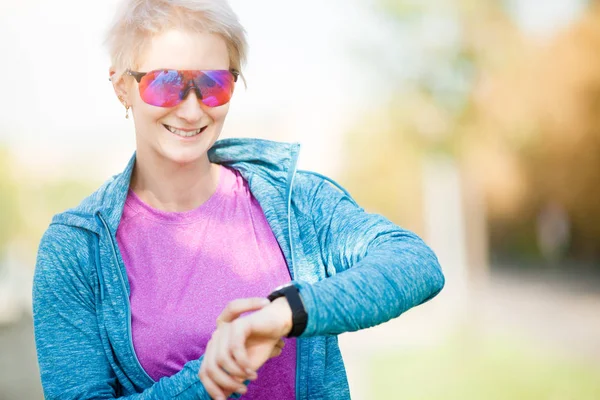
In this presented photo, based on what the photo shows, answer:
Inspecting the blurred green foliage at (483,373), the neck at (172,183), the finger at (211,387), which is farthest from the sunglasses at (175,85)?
the blurred green foliage at (483,373)

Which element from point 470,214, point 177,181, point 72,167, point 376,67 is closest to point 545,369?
point 470,214

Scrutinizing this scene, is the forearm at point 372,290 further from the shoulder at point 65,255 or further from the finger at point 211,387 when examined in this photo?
the shoulder at point 65,255

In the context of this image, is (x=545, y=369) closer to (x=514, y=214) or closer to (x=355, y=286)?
(x=514, y=214)

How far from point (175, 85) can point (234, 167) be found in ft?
1.19

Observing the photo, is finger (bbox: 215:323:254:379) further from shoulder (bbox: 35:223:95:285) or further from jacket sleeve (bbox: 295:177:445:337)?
shoulder (bbox: 35:223:95:285)

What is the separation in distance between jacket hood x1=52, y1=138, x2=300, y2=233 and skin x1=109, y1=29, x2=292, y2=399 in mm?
58

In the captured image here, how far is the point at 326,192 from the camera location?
2.04 m

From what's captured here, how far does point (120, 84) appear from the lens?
80.1 inches

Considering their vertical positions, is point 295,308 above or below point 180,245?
below

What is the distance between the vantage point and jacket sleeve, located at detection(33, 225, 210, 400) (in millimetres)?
1794

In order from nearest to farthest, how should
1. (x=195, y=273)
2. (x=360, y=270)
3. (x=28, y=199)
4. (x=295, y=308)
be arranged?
(x=295, y=308) → (x=360, y=270) → (x=195, y=273) → (x=28, y=199)

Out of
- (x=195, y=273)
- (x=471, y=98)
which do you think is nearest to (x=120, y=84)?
(x=195, y=273)

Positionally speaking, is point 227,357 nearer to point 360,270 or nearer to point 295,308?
point 295,308

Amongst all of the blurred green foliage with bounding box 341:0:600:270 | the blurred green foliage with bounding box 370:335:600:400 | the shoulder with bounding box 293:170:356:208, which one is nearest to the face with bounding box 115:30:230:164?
the shoulder with bounding box 293:170:356:208
